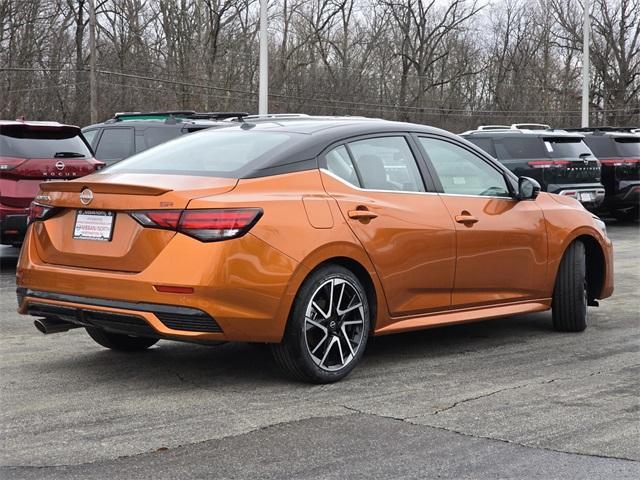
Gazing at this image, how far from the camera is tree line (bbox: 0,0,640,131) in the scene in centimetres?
4025

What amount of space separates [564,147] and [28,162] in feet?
34.1

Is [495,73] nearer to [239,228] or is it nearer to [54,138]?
[54,138]

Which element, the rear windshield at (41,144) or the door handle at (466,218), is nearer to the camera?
the door handle at (466,218)

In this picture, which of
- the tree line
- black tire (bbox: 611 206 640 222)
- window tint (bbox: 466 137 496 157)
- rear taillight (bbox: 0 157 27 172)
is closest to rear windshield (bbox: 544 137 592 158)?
window tint (bbox: 466 137 496 157)

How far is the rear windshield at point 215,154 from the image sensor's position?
5715 mm

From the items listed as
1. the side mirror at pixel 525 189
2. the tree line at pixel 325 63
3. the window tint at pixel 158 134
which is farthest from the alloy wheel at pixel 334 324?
the tree line at pixel 325 63

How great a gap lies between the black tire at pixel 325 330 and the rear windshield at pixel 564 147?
12.8m

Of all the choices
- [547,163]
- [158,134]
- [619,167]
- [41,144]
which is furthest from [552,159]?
[41,144]

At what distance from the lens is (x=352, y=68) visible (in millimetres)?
49906

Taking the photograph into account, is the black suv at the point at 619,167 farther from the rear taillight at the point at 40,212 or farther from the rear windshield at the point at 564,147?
the rear taillight at the point at 40,212

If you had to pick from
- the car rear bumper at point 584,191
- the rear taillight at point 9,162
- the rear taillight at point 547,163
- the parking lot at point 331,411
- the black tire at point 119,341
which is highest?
the rear taillight at point 547,163

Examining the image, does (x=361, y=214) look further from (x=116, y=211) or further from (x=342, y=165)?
(x=116, y=211)

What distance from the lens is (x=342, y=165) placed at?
19.8ft

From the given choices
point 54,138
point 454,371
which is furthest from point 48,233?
point 54,138
